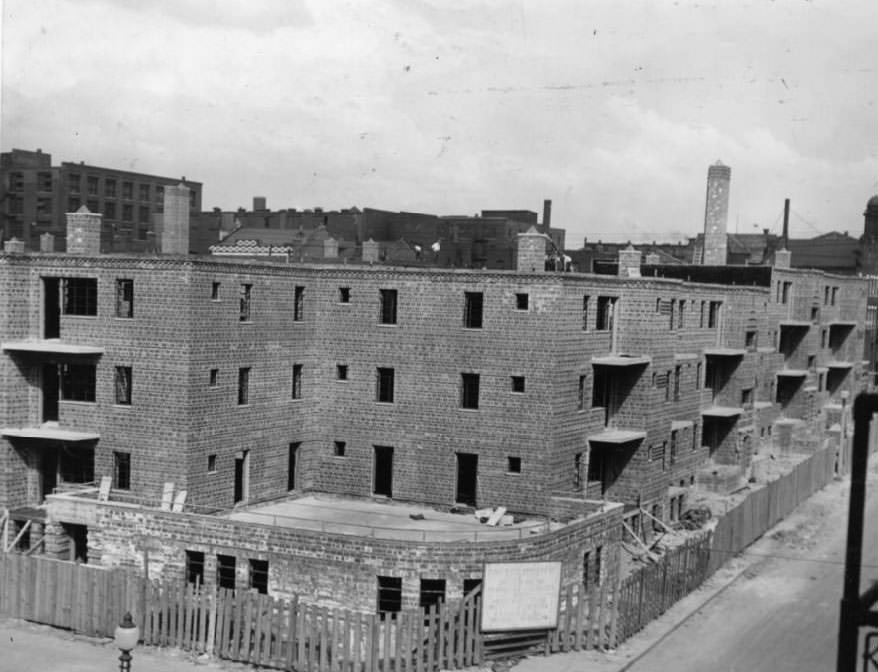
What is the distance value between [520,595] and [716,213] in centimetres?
3675

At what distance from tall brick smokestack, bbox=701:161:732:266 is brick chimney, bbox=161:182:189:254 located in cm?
3151

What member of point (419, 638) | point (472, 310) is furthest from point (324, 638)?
point (472, 310)

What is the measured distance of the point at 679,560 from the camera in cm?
3291

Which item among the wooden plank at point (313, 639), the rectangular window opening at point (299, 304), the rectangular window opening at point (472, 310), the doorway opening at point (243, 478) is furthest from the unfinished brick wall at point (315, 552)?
the rectangular window opening at point (299, 304)

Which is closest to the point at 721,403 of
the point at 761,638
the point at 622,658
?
the point at 761,638

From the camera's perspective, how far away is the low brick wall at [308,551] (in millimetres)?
28328

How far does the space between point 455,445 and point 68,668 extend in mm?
15004

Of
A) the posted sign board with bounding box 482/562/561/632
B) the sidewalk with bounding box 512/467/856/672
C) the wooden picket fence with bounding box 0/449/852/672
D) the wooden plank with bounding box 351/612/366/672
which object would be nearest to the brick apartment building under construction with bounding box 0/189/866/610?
the posted sign board with bounding box 482/562/561/632

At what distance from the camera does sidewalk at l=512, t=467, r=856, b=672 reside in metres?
27.1

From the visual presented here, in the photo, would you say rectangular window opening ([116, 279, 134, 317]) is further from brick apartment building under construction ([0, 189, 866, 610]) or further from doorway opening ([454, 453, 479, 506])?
doorway opening ([454, 453, 479, 506])

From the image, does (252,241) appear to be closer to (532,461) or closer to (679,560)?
(532,461)

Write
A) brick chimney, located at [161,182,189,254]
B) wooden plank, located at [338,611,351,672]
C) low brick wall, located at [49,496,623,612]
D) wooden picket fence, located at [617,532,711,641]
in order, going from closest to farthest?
wooden plank, located at [338,611,351,672] < low brick wall, located at [49,496,623,612] < wooden picket fence, located at [617,532,711,641] < brick chimney, located at [161,182,189,254]

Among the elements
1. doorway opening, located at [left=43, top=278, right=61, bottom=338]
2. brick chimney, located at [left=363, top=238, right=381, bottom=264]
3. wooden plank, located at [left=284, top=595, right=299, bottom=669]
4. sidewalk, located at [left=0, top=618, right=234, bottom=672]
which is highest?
brick chimney, located at [left=363, top=238, right=381, bottom=264]

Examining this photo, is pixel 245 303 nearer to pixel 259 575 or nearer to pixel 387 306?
pixel 387 306
